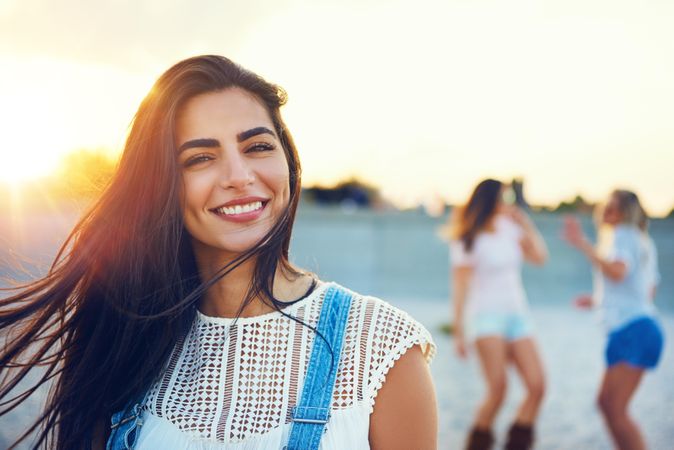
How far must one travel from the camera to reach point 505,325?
5090 millimetres

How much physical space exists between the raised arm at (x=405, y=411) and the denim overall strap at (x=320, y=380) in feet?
0.47

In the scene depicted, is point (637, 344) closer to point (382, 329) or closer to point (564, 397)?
point (382, 329)

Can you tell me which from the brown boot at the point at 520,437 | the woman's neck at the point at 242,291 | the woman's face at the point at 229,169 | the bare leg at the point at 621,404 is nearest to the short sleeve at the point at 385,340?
the woman's neck at the point at 242,291

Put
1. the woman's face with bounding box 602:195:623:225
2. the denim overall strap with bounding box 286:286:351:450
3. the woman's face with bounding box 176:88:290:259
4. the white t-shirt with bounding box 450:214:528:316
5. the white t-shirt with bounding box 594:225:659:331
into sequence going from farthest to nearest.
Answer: the white t-shirt with bounding box 450:214:528:316, the woman's face with bounding box 602:195:623:225, the white t-shirt with bounding box 594:225:659:331, the woman's face with bounding box 176:88:290:259, the denim overall strap with bounding box 286:286:351:450

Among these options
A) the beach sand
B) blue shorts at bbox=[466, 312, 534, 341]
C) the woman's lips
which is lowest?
the beach sand

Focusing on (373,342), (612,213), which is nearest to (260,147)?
(373,342)

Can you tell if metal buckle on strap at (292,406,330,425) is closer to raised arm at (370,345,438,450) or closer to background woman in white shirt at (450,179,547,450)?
raised arm at (370,345,438,450)

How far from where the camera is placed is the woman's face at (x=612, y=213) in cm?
471

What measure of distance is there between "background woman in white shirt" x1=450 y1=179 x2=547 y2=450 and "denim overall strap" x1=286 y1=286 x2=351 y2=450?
3.32 m

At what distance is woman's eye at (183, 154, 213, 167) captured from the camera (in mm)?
2037

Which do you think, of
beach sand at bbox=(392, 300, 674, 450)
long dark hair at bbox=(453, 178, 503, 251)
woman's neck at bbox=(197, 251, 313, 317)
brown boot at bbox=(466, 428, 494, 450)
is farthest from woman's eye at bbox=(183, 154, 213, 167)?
brown boot at bbox=(466, 428, 494, 450)

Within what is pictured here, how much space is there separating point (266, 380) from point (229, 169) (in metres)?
0.62

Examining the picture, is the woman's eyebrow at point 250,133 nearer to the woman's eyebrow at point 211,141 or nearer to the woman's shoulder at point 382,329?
the woman's eyebrow at point 211,141

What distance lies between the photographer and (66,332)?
2.28 meters
